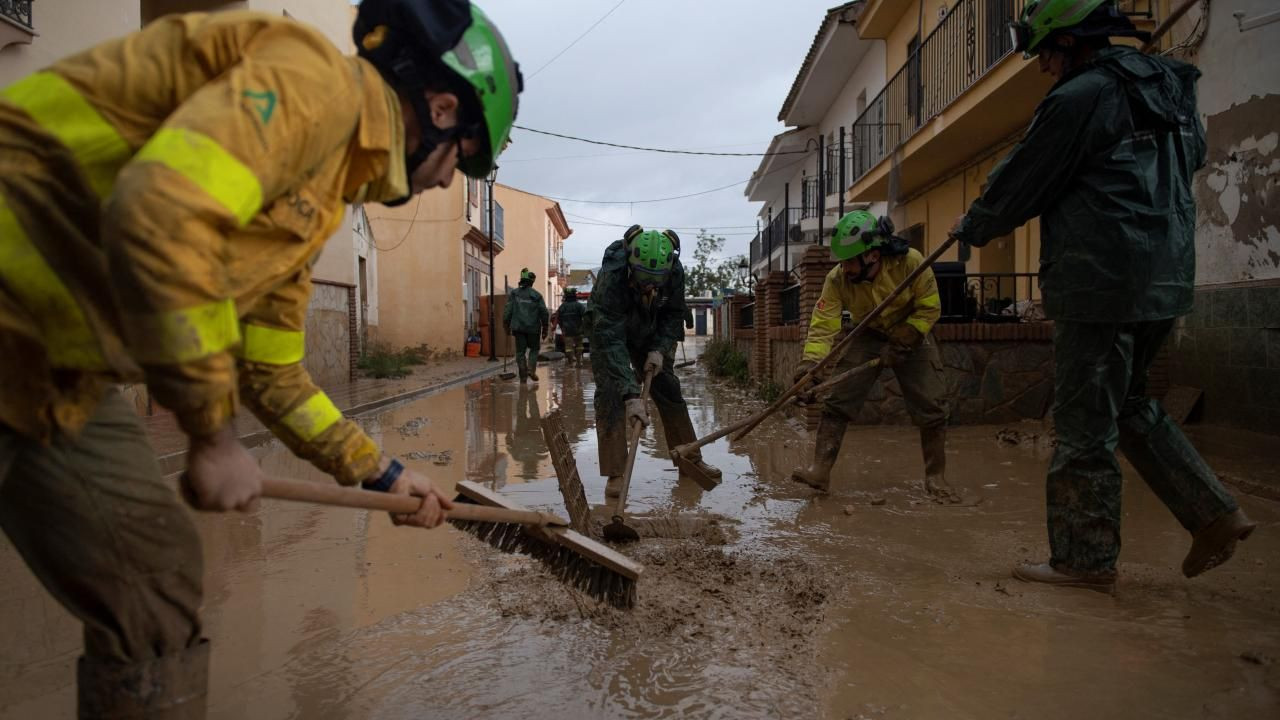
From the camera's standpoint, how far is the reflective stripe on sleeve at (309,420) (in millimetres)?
1820

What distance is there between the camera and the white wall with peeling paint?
21.4ft

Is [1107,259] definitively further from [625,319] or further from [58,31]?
[58,31]

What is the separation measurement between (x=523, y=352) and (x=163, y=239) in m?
13.3

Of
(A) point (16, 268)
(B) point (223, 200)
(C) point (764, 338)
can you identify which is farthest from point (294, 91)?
(C) point (764, 338)

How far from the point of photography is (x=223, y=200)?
1.20 metres

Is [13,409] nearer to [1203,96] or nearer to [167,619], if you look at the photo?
[167,619]

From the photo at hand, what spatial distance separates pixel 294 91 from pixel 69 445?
2.34ft

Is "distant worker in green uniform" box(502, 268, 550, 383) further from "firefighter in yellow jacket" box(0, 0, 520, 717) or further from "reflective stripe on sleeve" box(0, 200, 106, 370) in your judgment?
"reflective stripe on sleeve" box(0, 200, 106, 370)

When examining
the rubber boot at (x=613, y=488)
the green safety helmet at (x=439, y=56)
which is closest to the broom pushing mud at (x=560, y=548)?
the green safety helmet at (x=439, y=56)

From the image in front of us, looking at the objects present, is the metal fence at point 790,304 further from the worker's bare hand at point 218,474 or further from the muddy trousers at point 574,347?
the worker's bare hand at point 218,474

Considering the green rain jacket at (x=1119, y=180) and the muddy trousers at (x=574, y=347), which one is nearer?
the green rain jacket at (x=1119, y=180)

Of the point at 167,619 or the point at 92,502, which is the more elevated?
the point at 92,502

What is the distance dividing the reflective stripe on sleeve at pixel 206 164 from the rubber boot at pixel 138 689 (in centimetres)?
83

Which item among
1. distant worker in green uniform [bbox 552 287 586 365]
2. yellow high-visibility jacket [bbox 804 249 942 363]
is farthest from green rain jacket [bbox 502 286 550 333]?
yellow high-visibility jacket [bbox 804 249 942 363]
